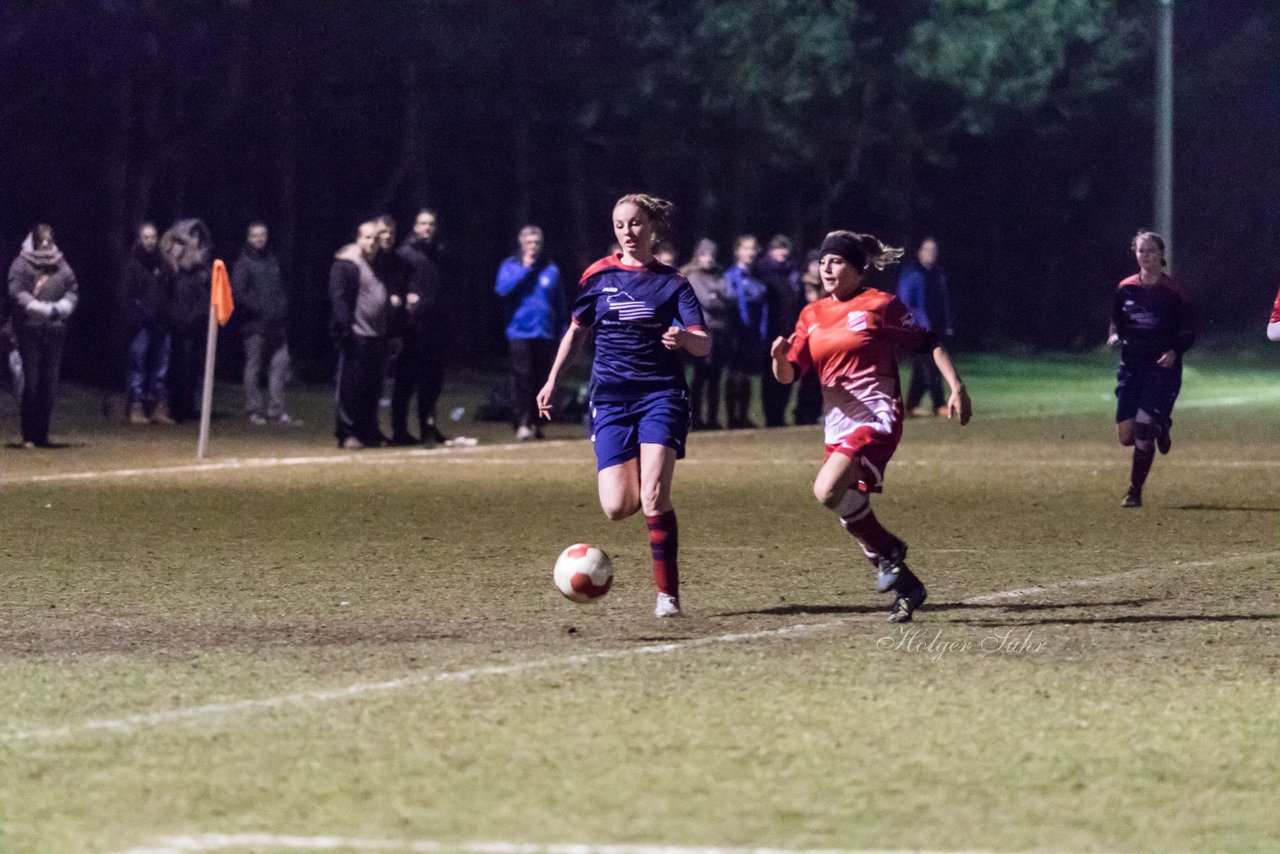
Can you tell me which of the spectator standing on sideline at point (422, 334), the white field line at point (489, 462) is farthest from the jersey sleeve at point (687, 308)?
the spectator standing on sideline at point (422, 334)

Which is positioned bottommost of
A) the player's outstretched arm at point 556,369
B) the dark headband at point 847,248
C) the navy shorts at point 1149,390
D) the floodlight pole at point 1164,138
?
the navy shorts at point 1149,390

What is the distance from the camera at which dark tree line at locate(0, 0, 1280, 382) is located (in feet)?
117

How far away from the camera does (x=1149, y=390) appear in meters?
15.9

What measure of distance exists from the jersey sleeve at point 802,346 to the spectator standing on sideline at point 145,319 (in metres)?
14.5

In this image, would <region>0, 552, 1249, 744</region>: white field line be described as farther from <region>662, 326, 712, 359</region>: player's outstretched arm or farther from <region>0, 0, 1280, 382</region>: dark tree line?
<region>0, 0, 1280, 382</region>: dark tree line

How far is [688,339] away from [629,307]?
1.70 feet

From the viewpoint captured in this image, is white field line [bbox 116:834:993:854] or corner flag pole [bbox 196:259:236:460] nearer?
white field line [bbox 116:834:993:854]

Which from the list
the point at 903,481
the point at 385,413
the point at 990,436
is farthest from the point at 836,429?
the point at 385,413

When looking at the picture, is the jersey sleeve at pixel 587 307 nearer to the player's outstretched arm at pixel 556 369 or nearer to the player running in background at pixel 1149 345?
the player's outstretched arm at pixel 556 369

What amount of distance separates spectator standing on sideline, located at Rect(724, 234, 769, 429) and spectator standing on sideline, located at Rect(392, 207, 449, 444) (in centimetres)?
353

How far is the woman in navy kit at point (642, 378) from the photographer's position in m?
10.4

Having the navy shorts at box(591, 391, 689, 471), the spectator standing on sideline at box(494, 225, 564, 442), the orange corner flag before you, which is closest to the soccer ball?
the navy shorts at box(591, 391, 689, 471)

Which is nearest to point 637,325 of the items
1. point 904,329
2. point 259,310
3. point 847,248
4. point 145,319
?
point 847,248

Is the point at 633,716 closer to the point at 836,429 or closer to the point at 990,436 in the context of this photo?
the point at 836,429
